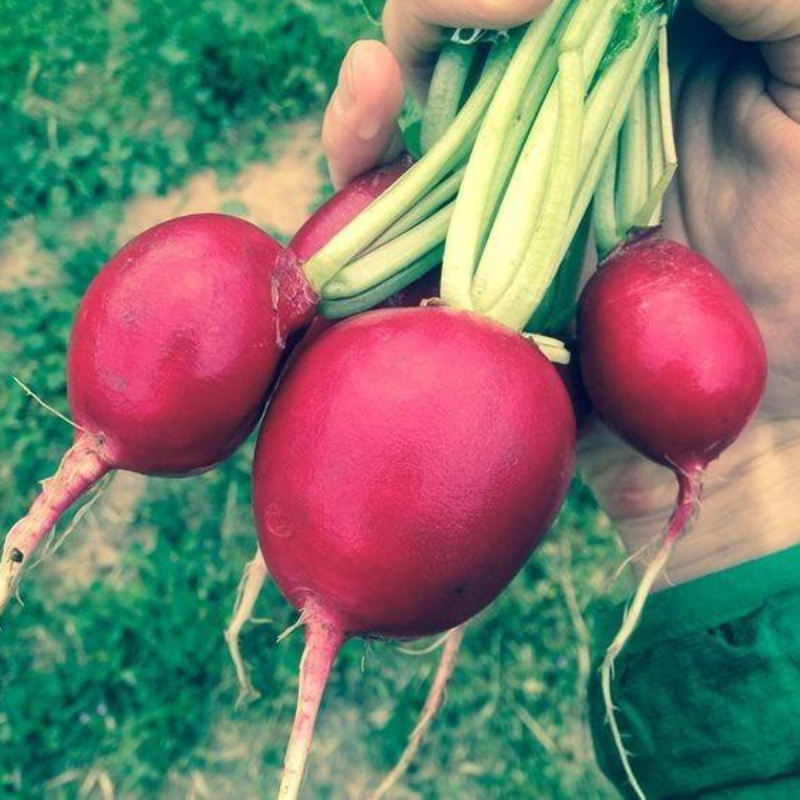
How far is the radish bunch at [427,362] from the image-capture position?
4.35 ft

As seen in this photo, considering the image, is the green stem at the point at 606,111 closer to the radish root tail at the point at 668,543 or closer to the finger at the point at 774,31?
the finger at the point at 774,31

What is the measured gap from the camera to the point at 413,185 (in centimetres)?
158

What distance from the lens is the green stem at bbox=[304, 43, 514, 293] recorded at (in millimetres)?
1502

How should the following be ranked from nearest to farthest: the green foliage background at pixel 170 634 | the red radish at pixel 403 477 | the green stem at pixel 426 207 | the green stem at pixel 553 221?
1. the red radish at pixel 403 477
2. the green stem at pixel 553 221
3. the green stem at pixel 426 207
4. the green foliage background at pixel 170 634

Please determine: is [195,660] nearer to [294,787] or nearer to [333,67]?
[294,787]

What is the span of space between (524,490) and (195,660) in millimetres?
1383

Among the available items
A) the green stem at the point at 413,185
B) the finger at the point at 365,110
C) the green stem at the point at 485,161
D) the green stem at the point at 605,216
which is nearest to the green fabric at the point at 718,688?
the green stem at the point at 605,216

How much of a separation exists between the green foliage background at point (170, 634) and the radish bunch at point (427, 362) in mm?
815

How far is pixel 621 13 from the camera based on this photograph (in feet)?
5.51

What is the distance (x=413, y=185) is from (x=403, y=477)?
1.79 feet

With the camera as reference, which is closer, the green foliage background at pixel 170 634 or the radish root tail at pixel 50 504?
the radish root tail at pixel 50 504

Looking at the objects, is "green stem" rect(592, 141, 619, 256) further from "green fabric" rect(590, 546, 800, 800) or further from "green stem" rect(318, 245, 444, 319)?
"green fabric" rect(590, 546, 800, 800)

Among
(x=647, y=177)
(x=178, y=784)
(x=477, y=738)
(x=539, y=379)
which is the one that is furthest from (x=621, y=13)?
(x=178, y=784)

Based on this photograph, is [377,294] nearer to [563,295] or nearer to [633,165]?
[563,295]
